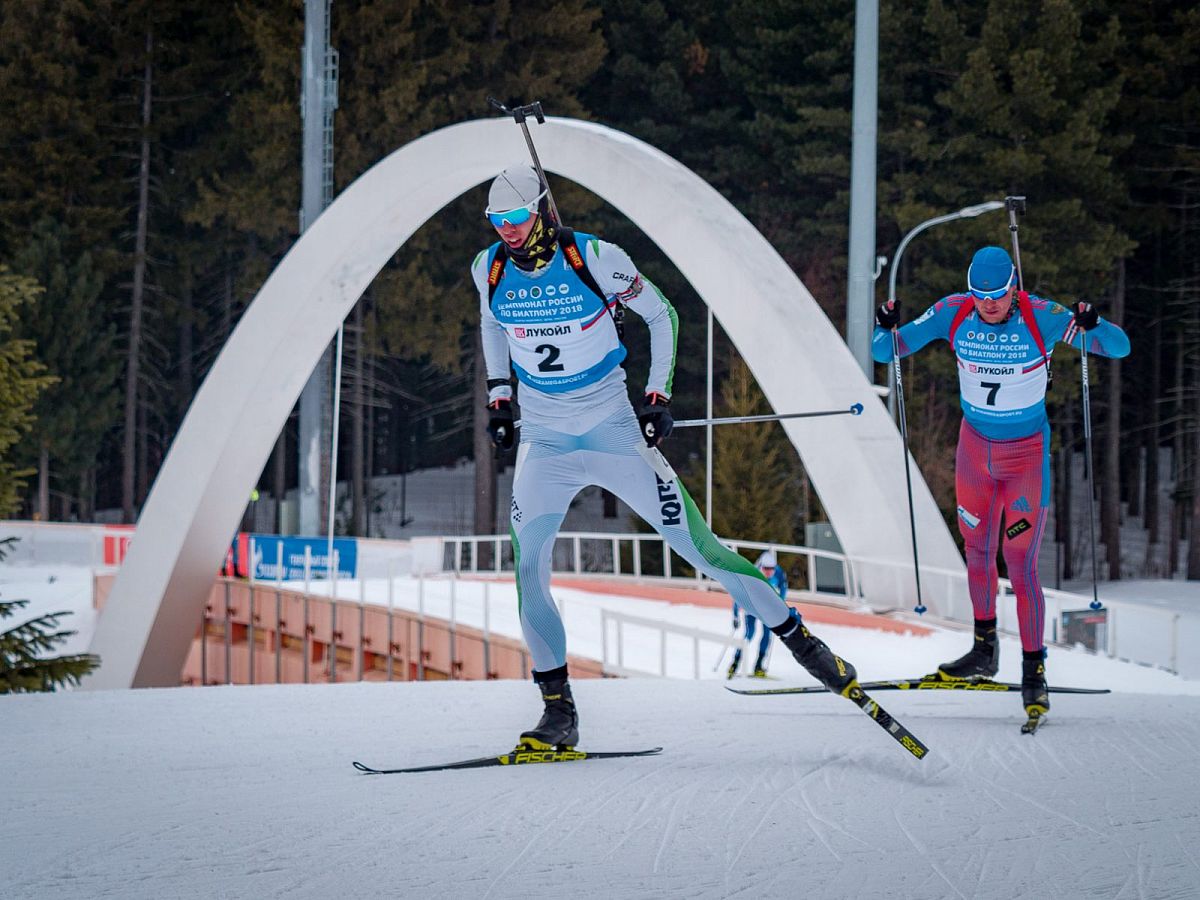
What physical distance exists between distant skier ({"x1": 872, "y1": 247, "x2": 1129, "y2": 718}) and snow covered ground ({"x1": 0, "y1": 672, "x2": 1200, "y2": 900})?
2.60 ft

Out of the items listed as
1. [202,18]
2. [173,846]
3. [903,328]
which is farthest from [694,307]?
[173,846]

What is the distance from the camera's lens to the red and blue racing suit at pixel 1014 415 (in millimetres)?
6773

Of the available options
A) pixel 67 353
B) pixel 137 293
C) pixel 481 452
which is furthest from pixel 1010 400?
pixel 137 293

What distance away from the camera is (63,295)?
120 ft

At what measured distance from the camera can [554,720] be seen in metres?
5.84

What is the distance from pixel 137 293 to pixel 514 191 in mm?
36176

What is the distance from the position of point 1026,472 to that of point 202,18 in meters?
37.6

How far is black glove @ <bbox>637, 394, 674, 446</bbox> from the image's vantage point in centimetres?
566

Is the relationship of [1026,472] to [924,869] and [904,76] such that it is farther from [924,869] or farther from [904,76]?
[904,76]

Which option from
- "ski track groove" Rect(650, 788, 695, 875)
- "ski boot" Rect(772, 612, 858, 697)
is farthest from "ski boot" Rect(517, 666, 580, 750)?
"ski boot" Rect(772, 612, 858, 697)

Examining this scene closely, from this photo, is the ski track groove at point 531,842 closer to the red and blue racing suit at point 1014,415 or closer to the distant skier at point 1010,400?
the distant skier at point 1010,400

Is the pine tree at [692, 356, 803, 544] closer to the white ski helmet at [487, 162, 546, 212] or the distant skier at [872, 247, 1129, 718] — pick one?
the distant skier at [872, 247, 1129, 718]

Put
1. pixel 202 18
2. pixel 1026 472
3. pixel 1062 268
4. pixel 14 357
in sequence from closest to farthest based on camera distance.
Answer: pixel 1026 472 → pixel 14 357 → pixel 1062 268 → pixel 202 18

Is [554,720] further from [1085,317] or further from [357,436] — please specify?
[357,436]
